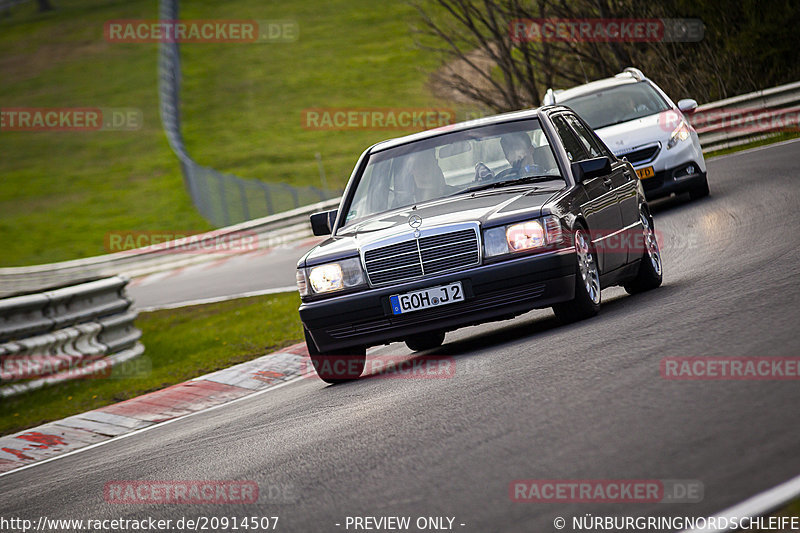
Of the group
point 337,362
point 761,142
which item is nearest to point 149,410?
point 337,362

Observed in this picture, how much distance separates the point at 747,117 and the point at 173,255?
1453cm

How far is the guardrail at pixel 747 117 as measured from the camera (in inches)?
838

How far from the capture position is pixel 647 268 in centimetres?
941

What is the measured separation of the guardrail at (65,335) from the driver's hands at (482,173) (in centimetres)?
497

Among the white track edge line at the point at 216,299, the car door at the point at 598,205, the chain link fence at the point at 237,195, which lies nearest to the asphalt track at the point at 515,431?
the car door at the point at 598,205

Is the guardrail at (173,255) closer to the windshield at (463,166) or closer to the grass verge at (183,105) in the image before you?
the grass verge at (183,105)

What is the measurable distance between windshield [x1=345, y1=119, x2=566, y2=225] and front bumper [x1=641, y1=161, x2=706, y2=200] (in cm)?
617

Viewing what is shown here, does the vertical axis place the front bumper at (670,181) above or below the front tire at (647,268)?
above

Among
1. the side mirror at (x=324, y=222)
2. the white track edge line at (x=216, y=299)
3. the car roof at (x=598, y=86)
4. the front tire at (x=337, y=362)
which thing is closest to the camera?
the front tire at (x=337, y=362)

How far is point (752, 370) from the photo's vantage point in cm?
537

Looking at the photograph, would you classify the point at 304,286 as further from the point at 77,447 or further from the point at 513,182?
the point at 77,447

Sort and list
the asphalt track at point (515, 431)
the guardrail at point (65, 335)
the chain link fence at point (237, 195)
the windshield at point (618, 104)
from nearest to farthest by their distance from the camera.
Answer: the asphalt track at point (515, 431) → the guardrail at point (65, 335) → the windshield at point (618, 104) → the chain link fence at point (237, 195)

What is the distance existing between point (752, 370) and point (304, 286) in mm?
3545

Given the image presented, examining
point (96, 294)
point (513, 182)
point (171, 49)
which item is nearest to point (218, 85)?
point (171, 49)
